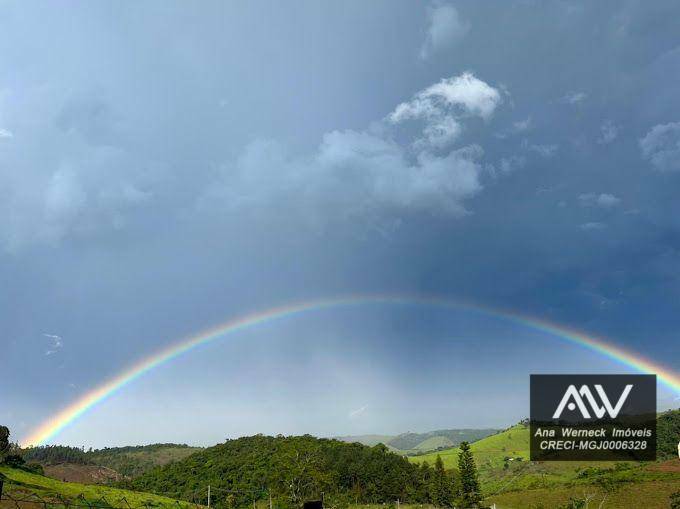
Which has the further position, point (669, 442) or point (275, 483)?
point (669, 442)

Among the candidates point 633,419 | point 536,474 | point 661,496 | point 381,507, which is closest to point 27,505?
point 381,507

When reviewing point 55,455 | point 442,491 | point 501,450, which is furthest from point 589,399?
point 55,455

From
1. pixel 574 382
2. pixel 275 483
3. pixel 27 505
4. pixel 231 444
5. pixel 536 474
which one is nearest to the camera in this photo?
pixel 27 505

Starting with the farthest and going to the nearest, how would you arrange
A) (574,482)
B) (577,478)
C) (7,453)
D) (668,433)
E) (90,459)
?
(90,459) → (668,433) → (577,478) → (574,482) → (7,453)

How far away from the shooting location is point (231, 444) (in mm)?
138125

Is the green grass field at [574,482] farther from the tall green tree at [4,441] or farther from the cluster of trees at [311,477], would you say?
the tall green tree at [4,441]

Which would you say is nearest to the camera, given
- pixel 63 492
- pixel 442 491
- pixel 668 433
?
pixel 63 492

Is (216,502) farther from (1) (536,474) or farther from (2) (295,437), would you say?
(1) (536,474)

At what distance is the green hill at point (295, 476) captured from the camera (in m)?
95.6

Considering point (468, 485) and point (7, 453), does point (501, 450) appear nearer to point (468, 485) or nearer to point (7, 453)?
point (468, 485)

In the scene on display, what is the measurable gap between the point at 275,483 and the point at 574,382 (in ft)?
214

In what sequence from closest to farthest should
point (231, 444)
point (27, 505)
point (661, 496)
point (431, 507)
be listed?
point (27, 505), point (661, 496), point (431, 507), point (231, 444)

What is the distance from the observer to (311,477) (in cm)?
9556

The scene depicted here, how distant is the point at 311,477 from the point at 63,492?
4942 cm
